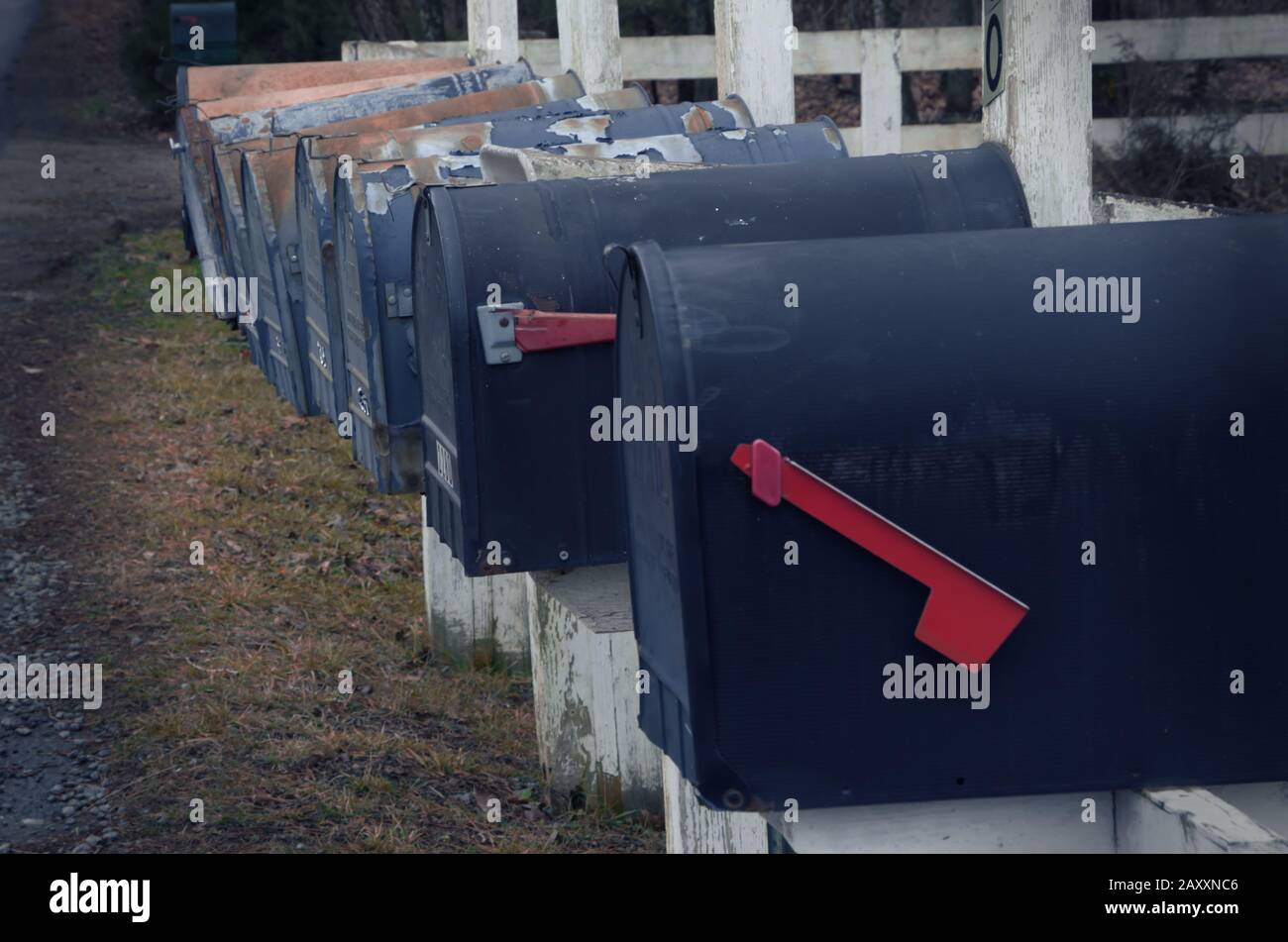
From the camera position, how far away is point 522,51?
9.72 meters

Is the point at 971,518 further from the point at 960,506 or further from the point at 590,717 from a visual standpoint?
the point at 590,717

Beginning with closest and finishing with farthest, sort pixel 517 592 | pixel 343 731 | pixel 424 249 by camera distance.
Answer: pixel 424 249, pixel 343 731, pixel 517 592

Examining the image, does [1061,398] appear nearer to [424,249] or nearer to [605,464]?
[605,464]

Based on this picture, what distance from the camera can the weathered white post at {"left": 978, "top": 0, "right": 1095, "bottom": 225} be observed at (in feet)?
10.1

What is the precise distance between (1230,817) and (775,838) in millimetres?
691

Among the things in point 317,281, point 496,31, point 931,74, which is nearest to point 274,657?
point 317,281

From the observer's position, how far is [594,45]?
21.4ft

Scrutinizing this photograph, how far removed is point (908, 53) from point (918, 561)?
680 cm

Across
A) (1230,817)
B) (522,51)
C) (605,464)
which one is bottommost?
(1230,817)

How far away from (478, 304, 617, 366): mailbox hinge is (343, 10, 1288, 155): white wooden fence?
3501 mm

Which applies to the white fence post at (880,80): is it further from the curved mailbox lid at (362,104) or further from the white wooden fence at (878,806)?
the curved mailbox lid at (362,104)

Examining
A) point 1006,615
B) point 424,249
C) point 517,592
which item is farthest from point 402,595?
point 1006,615

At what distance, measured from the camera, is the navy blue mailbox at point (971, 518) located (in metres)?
2.09

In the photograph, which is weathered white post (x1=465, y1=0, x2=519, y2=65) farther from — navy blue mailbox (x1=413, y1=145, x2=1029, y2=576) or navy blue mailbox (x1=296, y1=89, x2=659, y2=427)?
navy blue mailbox (x1=413, y1=145, x2=1029, y2=576)
